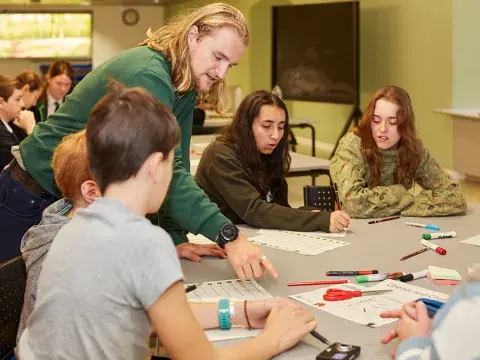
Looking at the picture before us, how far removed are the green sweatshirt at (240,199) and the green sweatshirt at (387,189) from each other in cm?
33

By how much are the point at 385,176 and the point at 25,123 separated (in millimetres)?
3248

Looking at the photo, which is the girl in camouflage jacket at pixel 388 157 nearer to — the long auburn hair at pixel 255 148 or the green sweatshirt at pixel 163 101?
the long auburn hair at pixel 255 148

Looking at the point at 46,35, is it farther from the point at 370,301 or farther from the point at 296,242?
the point at 370,301

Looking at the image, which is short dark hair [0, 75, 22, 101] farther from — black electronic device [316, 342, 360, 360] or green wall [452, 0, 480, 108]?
green wall [452, 0, 480, 108]

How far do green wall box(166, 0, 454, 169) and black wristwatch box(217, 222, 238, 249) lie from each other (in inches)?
226

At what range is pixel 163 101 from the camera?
6.25 feet

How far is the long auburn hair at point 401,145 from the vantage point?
301 cm

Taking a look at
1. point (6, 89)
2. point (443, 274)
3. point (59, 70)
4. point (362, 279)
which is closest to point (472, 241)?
point (443, 274)

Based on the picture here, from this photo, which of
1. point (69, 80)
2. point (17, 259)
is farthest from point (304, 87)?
point (17, 259)

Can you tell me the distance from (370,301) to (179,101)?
0.84m

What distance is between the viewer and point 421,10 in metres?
7.44

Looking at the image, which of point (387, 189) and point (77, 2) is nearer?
point (387, 189)

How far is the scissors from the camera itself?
1789 millimetres

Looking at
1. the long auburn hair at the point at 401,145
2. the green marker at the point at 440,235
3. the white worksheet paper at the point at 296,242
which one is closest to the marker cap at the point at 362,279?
the white worksheet paper at the point at 296,242
